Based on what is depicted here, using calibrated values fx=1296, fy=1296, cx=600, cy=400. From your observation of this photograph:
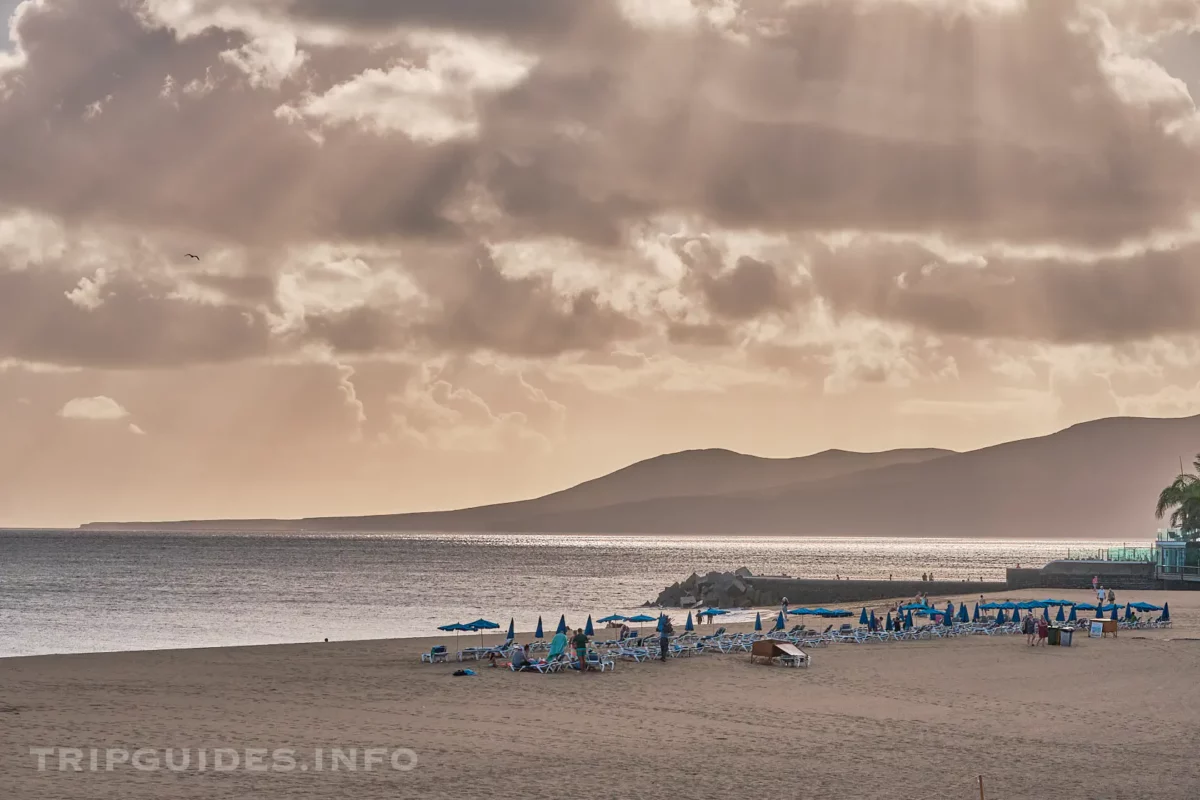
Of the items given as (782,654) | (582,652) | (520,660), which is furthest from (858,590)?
(520,660)

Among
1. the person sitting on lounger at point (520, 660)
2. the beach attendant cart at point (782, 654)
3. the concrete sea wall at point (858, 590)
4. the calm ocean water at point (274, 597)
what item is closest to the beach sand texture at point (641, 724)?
the person sitting on lounger at point (520, 660)

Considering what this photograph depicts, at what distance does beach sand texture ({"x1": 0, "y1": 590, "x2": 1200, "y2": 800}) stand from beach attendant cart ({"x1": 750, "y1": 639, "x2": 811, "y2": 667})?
53 cm

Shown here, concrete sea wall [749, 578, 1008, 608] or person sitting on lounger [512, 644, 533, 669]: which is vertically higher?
person sitting on lounger [512, 644, 533, 669]

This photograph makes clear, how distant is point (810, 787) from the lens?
61.1ft

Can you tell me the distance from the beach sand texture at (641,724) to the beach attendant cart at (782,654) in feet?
1.73

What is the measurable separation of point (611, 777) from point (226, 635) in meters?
45.5

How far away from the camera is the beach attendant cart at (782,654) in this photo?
34.2m

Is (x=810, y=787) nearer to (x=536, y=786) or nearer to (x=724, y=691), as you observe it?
(x=536, y=786)

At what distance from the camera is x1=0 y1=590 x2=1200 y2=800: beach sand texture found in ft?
61.2

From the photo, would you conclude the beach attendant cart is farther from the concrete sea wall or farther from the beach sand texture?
the concrete sea wall

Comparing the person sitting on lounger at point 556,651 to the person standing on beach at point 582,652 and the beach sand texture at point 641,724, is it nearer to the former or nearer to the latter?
the person standing on beach at point 582,652

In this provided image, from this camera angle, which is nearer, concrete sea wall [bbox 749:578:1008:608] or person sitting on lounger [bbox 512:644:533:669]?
person sitting on lounger [bbox 512:644:533:669]

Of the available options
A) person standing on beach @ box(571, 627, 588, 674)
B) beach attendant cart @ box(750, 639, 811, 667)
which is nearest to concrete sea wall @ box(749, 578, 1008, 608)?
beach attendant cart @ box(750, 639, 811, 667)

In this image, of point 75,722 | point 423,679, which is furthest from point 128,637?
point 75,722
